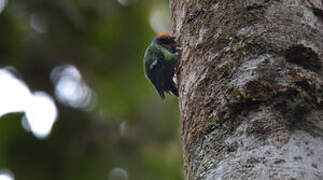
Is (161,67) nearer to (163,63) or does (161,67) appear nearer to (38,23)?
(163,63)

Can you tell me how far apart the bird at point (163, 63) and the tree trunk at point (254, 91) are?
61 cm

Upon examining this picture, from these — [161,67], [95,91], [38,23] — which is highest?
[38,23]

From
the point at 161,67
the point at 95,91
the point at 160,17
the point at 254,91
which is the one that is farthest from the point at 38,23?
the point at 254,91

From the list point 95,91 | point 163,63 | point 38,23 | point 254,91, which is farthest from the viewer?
point 95,91

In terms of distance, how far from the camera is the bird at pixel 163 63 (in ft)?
10.2

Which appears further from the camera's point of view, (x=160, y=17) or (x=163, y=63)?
(x=160, y=17)

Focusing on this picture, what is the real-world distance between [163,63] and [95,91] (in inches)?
80.4

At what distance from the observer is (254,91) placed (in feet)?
6.41

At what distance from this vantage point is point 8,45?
14.7 ft

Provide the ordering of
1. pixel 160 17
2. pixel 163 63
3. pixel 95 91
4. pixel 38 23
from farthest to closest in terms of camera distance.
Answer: pixel 160 17 → pixel 95 91 → pixel 38 23 → pixel 163 63

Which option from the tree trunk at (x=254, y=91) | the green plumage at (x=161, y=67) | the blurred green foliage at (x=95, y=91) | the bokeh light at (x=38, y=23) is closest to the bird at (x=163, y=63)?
the green plumage at (x=161, y=67)

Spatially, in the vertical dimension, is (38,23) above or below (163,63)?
above

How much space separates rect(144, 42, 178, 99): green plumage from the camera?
3180 millimetres

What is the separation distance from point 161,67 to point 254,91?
1.45 m
